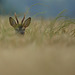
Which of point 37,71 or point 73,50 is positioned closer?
point 37,71

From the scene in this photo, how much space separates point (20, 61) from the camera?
808mm

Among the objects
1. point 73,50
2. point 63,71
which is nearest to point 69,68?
point 63,71

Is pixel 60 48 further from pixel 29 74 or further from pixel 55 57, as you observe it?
pixel 29 74

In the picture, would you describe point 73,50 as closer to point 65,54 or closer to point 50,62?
point 65,54

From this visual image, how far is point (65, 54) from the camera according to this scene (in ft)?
2.86

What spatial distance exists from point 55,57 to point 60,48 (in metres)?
0.11

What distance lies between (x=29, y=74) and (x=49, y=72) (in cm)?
9

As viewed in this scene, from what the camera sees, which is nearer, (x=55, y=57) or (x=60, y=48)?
(x=55, y=57)

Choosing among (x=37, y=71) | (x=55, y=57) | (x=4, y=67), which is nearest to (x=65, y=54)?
(x=55, y=57)

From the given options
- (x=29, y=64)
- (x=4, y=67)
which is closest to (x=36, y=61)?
(x=29, y=64)

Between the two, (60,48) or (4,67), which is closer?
(4,67)

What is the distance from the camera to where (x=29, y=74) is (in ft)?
2.44

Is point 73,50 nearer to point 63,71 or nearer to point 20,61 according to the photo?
point 63,71

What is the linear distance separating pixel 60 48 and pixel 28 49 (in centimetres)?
17
